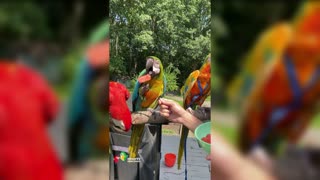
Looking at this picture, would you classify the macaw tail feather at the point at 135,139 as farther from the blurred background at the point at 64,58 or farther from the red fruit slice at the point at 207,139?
the blurred background at the point at 64,58

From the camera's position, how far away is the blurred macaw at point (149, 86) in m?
2.19

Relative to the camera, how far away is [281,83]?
149cm

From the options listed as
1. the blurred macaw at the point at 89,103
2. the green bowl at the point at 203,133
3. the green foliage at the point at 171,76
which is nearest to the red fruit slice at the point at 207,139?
the green bowl at the point at 203,133

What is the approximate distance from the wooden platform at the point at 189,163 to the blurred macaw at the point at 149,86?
0.18m

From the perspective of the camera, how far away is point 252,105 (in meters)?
1.54

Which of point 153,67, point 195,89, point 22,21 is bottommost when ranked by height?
point 195,89

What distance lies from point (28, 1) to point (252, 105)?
815mm

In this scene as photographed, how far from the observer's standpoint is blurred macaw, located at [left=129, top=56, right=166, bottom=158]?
7.17ft

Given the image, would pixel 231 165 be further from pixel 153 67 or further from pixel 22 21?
pixel 22 21

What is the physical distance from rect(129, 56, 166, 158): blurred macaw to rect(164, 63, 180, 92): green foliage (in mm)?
19

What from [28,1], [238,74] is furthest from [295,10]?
[28,1]

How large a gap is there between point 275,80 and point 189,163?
0.81m

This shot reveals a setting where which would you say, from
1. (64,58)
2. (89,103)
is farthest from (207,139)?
(64,58)

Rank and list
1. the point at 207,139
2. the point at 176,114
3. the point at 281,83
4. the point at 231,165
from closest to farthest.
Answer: the point at 281,83
the point at 231,165
the point at 207,139
the point at 176,114
